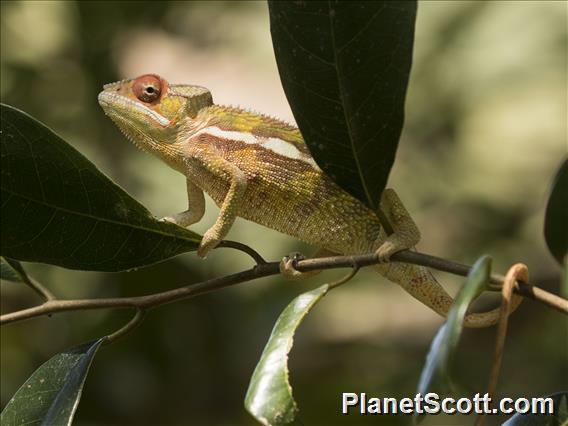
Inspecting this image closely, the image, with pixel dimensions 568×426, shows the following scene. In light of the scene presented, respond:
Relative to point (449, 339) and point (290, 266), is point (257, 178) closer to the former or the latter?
point (290, 266)

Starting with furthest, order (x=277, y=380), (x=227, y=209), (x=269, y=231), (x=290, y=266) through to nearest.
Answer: (x=269, y=231)
(x=227, y=209)
(x=290, y=266)
(x=277, y=380)

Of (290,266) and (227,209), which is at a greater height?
(227,209)

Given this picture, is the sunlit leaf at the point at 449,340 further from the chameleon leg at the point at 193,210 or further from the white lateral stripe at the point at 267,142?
the chameleon leg at the point at 193,210

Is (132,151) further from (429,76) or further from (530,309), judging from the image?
(530,309)

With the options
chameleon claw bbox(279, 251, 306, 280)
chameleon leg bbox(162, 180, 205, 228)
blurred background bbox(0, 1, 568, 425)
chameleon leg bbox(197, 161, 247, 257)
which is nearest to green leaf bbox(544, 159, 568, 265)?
chameleon claw bbox(279, 251, 306, 280)

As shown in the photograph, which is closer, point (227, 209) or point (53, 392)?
point (53, 392)

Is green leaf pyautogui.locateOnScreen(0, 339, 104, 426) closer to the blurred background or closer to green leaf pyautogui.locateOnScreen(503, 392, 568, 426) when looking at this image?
green leaf pyautogui.locateOnScreen(503, 392, 568, 426)

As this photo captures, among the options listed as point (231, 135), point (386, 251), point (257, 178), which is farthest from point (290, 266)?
point (231, 135)

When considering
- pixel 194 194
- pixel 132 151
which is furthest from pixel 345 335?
pixel 194 194
